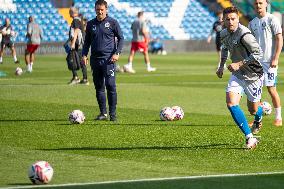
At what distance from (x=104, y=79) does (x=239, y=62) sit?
520cm

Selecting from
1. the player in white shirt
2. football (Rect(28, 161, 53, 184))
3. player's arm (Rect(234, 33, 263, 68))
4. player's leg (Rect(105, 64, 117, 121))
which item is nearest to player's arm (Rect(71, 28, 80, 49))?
player's leg (Rect(105, 64, 117, 121))

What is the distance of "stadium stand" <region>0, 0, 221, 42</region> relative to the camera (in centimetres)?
5866

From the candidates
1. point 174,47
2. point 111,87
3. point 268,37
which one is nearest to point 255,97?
point 268,37

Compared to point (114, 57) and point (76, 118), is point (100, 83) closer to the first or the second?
point (114, 57)

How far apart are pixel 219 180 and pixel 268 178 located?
59 cm

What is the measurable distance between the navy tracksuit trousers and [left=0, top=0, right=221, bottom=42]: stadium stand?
39163 mm

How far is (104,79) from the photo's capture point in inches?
744

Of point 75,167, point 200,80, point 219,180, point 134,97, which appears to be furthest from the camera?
point 200,80

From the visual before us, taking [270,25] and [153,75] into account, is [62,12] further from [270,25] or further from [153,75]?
[270,25]

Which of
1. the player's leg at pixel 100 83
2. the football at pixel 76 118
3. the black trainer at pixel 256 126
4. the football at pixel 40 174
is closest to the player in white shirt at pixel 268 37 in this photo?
the black trainer at pixel 256 126

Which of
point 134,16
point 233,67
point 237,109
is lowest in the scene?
point 134,16

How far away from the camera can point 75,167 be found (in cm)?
1215

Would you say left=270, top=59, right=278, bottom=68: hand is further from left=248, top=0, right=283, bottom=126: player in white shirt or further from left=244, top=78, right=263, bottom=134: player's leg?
left=244, top=78, right=263, bottom=134: player's leg

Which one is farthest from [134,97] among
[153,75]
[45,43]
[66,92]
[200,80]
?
[45,43]
